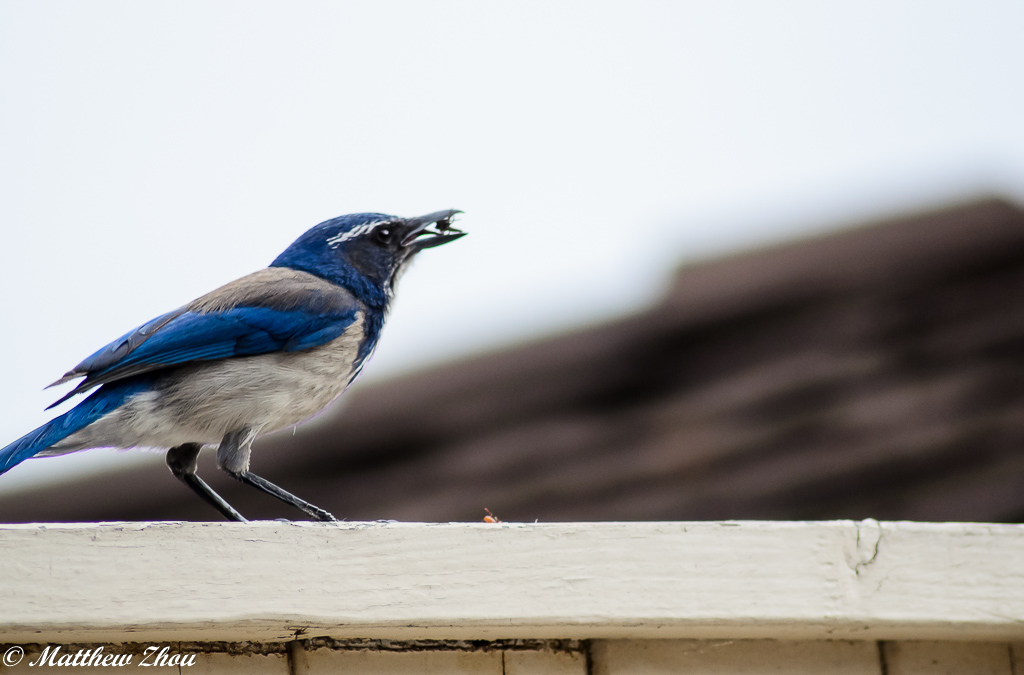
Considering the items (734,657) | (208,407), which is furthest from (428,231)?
(734,657)

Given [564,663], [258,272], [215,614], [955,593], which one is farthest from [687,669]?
[258,272]

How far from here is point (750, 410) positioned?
4984 mm

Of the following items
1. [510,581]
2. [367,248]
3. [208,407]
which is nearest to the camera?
[510,581]

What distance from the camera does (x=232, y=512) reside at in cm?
258

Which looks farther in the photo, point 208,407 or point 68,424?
point 208,407

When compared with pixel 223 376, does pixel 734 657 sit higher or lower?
lower

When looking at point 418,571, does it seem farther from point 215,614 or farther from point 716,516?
point 716,516

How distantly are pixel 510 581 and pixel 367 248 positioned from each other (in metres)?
1.64

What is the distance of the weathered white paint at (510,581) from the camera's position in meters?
1.67

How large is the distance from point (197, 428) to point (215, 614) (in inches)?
37.1

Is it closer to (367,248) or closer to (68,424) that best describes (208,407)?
(68,424)

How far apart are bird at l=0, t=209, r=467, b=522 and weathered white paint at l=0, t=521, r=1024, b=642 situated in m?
0.66

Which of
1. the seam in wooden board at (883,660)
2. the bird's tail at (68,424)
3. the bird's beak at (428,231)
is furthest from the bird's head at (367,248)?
the seam in wooden board at (883,660)

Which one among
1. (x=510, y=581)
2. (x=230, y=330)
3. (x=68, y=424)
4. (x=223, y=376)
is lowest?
(x=510, y=581)
